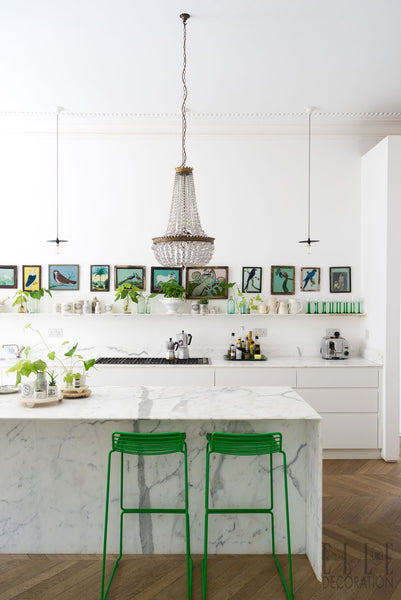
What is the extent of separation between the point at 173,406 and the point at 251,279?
2521 mm

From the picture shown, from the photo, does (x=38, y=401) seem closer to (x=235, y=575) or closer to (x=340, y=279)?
(x=235, y=575)

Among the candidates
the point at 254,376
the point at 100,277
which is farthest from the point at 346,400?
the point at 100,277

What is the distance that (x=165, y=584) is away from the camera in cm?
256

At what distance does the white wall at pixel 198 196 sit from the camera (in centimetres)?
504

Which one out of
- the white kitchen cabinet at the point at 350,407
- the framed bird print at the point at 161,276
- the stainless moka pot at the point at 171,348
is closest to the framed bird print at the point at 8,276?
the framed bird print at the point at 161,276

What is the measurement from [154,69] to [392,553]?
3931mm

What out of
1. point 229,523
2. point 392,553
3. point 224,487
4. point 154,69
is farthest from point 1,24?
point 392,553

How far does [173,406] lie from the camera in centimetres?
280

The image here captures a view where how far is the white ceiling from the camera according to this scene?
301 centimetres

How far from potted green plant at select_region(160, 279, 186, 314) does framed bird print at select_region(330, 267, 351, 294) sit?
163cm

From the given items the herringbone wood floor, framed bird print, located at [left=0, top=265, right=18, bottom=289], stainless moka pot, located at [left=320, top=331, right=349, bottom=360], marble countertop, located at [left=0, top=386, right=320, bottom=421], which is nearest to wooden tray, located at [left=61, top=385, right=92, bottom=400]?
marble countertop, located at [left=0, top=386, right=320, bottom=421]

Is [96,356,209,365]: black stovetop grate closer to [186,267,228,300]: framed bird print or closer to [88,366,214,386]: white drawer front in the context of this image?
[88,366,214,386]: white drawer front

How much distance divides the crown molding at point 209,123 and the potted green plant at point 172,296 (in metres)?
1.68

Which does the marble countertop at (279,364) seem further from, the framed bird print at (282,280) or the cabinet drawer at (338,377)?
the framed bird print at (282,280)
